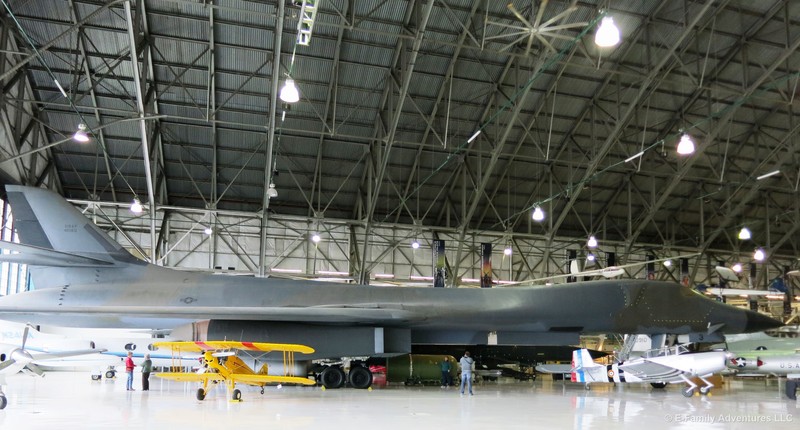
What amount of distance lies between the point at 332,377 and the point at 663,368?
8377 millimetres

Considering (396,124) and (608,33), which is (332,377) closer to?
(396,124)

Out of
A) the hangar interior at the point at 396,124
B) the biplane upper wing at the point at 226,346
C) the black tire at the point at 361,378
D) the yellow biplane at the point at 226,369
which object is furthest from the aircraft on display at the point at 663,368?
the hangar interior at the point at 396,124

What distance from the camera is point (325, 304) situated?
16.2 meters

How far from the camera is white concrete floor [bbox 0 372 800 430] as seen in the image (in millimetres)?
8789

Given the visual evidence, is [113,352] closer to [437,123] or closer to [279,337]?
[279,337]

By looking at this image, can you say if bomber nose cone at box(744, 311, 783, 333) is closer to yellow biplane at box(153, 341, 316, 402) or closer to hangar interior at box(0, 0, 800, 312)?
hangar interior at box(0, 0, 800, 312)

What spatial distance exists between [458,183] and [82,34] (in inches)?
720

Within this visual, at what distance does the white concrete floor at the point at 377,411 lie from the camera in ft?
28.8

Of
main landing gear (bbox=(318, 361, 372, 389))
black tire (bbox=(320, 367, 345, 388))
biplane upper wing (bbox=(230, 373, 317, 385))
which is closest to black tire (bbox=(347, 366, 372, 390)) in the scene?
main landing gear (bbox=(318, 361, 372, 389))

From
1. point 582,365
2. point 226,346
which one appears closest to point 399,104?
point 582,365

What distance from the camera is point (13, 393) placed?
13609mm

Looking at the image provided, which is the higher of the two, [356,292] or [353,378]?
[356,292]

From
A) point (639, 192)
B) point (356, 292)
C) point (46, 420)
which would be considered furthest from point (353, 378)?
point (639, 192)

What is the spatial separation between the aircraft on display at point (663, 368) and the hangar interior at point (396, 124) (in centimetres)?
915
